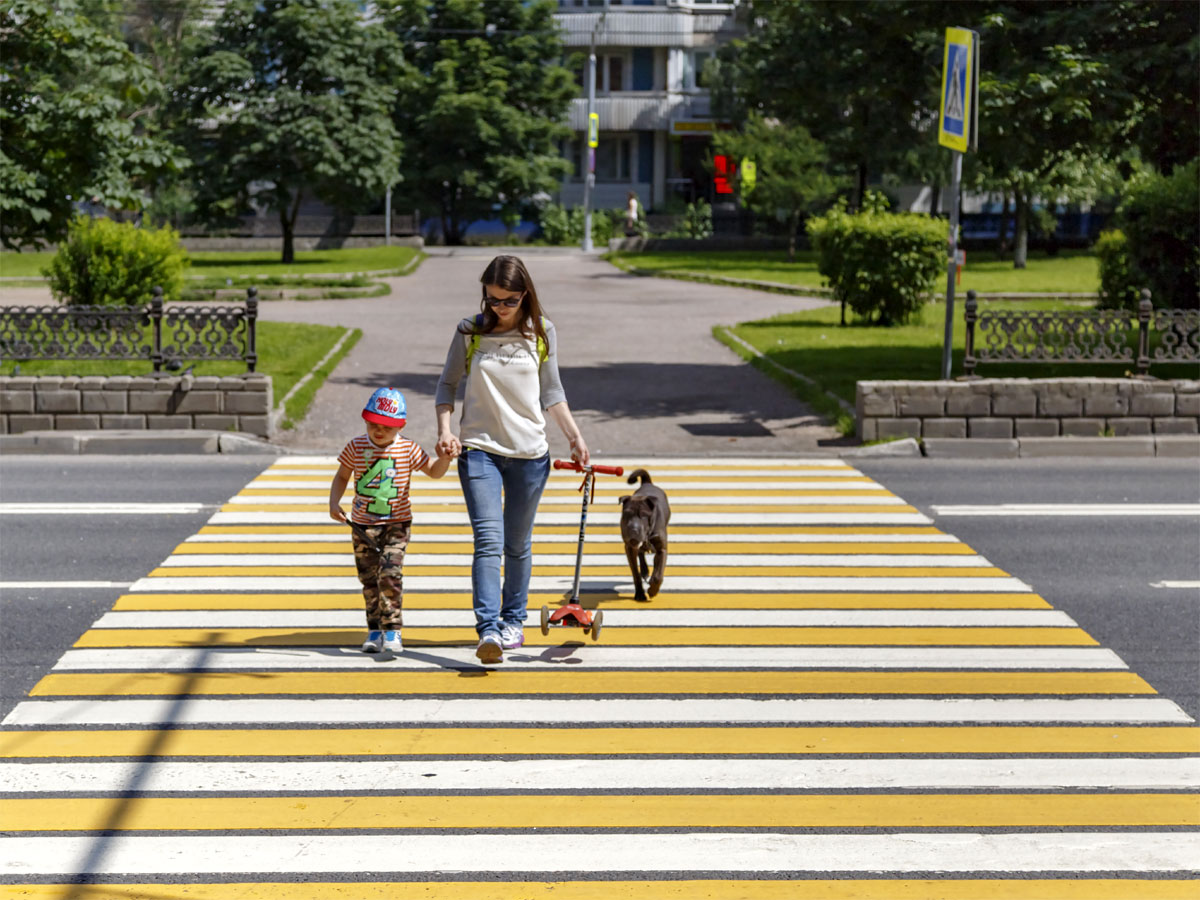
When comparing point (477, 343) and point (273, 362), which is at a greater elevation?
point (477, 343)

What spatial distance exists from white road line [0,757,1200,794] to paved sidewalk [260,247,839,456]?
8719 millimetres

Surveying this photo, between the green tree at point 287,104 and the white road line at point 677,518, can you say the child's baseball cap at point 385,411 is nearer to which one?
the white road line at point 677,518

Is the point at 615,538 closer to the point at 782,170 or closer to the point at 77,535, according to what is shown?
the point at 77,535

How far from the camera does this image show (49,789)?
6152mm

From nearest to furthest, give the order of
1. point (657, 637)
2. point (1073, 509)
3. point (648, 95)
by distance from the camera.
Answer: point (657, 637) < point (1073, 509) < point (648, 95)

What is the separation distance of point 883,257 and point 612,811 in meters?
21.0

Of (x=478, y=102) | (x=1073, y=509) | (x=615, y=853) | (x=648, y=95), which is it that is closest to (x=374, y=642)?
(x=615, y=853)

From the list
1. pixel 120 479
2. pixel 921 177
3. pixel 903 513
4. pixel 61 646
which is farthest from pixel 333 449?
pixel 921 177

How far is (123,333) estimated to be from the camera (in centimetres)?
1595

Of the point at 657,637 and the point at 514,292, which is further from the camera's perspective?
the point at 657,637

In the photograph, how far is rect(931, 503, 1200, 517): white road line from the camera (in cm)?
1227

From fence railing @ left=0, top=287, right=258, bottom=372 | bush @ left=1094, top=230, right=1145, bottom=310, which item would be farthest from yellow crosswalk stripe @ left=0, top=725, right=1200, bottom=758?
bush @ left=1094, top=230, right=1145, bottom=310

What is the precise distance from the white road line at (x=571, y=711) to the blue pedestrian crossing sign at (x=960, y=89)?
957cm

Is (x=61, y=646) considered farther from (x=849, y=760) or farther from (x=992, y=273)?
(x=992, y=273)
